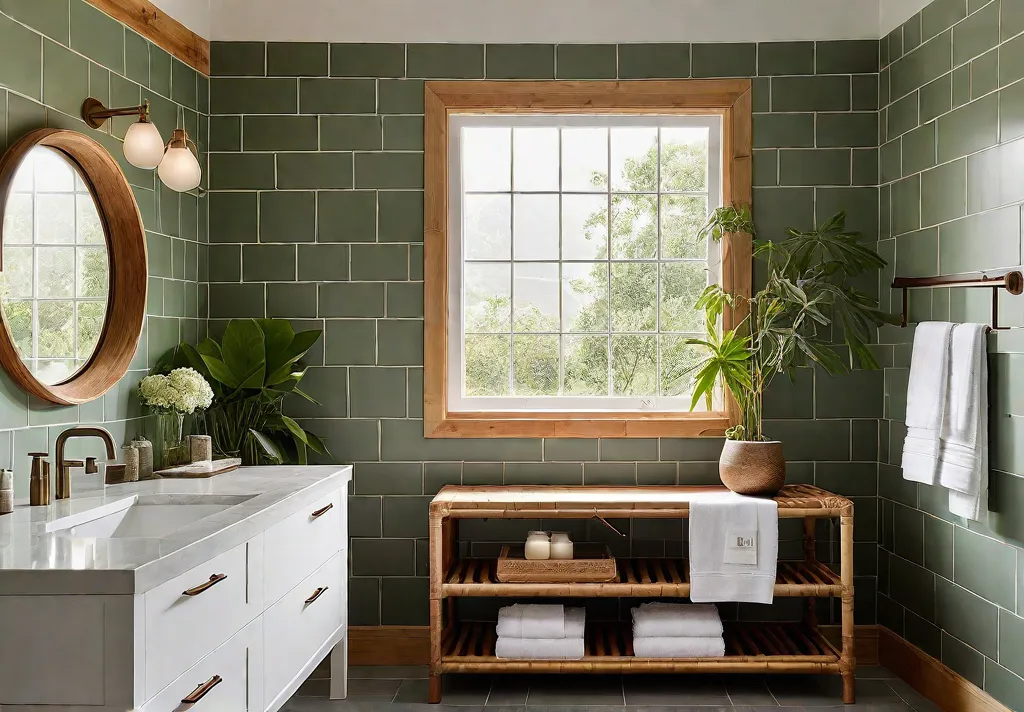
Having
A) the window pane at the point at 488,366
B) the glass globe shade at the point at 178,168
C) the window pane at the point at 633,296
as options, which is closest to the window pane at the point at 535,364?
the window pane at the point at 488,366

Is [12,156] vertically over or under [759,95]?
under

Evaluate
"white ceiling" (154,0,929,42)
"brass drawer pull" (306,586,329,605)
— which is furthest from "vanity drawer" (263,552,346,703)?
"white ceiling" (154,0,929,42)

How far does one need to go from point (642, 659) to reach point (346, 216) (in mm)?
2095

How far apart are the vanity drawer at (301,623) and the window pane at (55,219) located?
1.28 m

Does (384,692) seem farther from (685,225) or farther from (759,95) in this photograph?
(759,95)

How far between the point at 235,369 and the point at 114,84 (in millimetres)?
1069

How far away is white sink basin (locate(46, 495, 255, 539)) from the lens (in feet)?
7.50

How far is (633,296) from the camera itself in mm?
3545

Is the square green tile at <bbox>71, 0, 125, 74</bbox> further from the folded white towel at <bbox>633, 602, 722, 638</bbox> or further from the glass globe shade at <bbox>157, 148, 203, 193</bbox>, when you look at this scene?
the folded white towel at <bbox>633, 602, 722, 638</bbox>

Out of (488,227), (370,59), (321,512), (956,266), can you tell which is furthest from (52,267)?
(956,266)

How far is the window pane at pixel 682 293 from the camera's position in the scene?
3.54m

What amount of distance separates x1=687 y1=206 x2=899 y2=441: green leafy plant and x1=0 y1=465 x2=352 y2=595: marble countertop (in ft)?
5.19

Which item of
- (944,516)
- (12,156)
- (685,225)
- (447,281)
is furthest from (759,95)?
(12,156)

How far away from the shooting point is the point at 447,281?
349 centimetres
